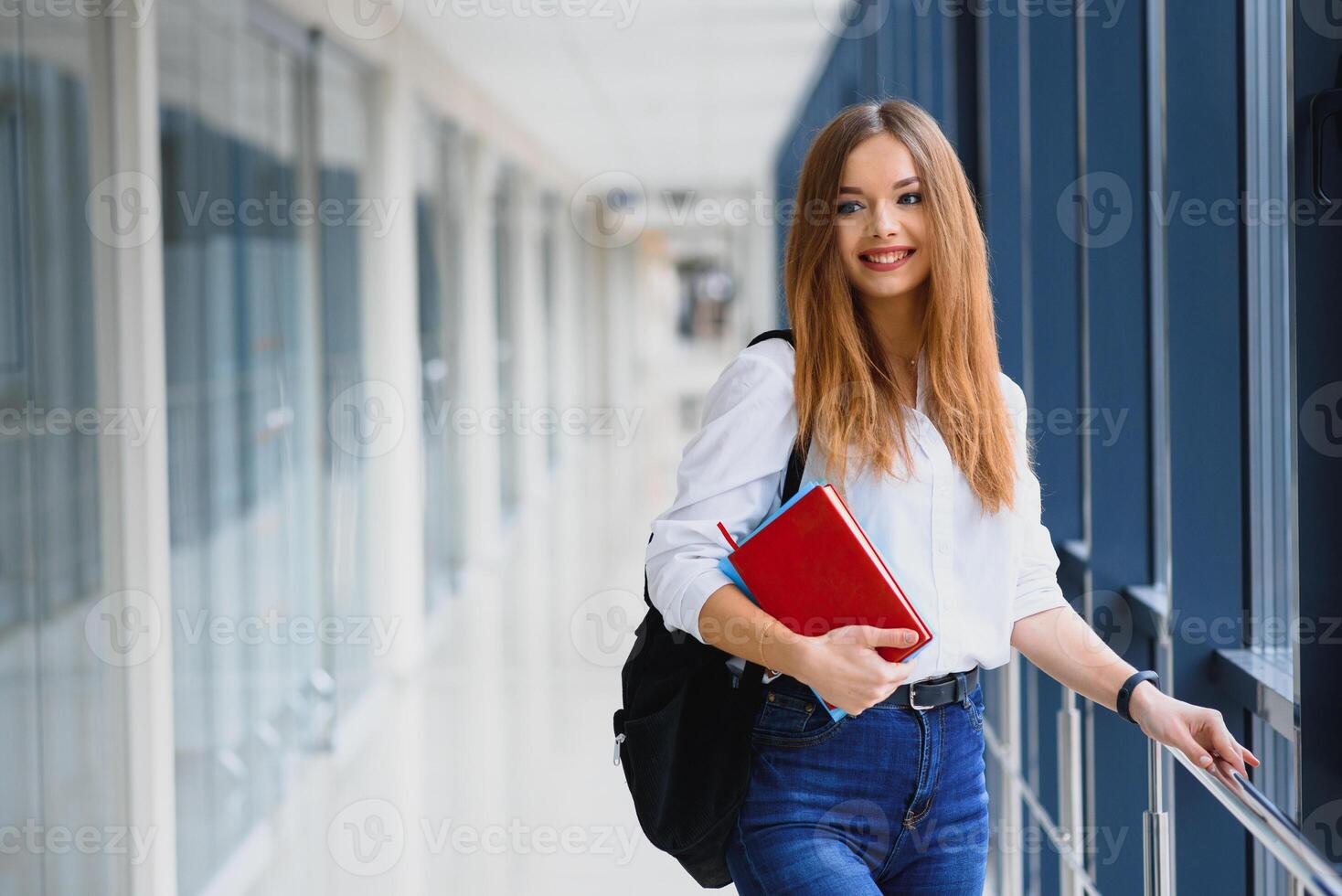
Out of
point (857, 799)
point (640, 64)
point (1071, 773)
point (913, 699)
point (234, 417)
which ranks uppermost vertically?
point (640, 64)

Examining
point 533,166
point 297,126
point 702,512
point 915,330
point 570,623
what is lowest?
point 570,623

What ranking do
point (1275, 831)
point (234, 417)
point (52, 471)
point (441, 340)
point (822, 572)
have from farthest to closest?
point (441, 340) → point (234, 417) → point (52, 471) → point (822, 572) → point (1275, 831)

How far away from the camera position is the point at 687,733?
1.75m

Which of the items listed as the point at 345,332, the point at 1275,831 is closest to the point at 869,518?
the point at 1275,831

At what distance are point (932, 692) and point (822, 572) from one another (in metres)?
0.28

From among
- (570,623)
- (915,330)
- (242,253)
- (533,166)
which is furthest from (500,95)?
(915,330)

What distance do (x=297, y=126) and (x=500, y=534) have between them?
5.38 m

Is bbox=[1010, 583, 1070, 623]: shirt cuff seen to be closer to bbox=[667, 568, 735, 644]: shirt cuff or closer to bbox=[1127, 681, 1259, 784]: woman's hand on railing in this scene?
bbox=[1127, 681, 1259, 784]: woman's hand on railing

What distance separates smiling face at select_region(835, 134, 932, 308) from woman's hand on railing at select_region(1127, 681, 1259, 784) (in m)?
0.63

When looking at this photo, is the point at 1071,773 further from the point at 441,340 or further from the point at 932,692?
the point at 441,340

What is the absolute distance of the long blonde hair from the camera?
67.7 inches

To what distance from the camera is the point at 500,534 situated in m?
10.1

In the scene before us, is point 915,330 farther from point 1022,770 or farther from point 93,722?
point 1022,770

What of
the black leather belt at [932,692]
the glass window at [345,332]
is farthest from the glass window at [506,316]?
the black leather belt at [932,692]
